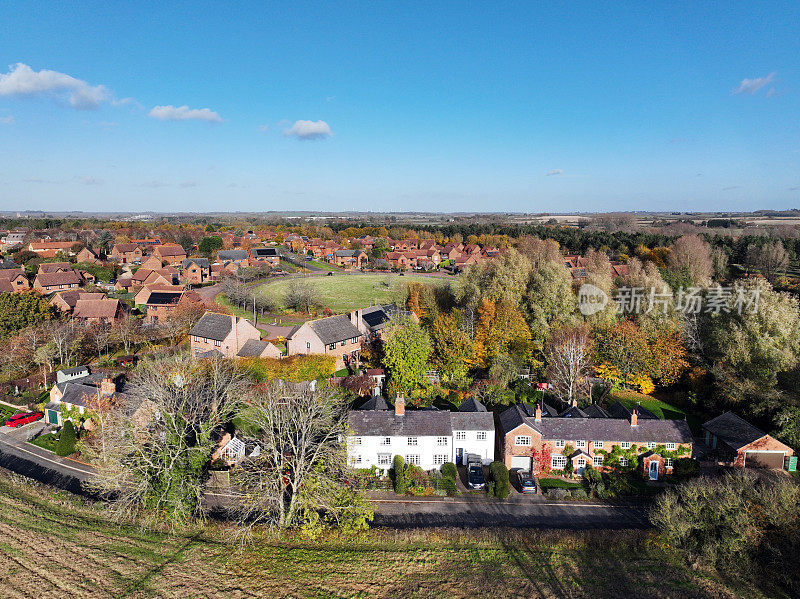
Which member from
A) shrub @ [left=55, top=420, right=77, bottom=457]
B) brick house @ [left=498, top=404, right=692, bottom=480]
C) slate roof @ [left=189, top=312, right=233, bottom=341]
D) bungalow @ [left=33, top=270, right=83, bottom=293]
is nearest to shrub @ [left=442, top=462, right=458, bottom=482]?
brick house @ [left=498, top=404, right=692, bottom=480]

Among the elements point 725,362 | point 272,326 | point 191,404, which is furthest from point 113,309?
point 725,362

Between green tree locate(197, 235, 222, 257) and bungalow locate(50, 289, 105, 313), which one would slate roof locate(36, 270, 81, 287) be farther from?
green tree locate(197, 235, 222, 257)

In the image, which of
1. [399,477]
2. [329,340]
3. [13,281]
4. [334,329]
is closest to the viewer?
[399,477]

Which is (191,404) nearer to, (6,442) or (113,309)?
(6,442)

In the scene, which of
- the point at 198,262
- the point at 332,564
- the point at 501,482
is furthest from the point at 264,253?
the point at 332,564

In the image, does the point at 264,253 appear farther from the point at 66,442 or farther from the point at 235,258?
the point at 66,442
